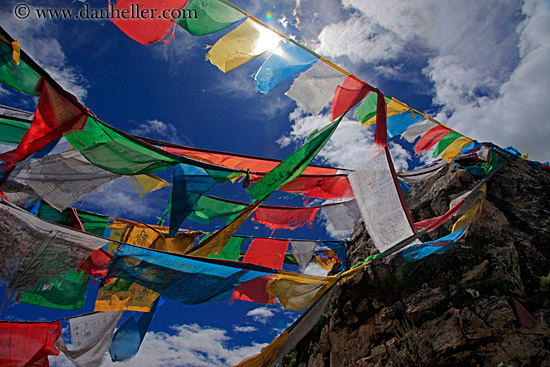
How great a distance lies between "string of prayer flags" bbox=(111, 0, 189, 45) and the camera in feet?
11.0

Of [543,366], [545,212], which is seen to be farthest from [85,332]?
[545,212]

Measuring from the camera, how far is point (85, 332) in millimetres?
5465

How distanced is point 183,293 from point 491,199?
7.80 metres

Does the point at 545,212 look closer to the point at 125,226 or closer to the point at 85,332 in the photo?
the point at 125,226

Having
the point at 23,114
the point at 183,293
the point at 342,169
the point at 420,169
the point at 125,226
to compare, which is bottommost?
the point at 183,293

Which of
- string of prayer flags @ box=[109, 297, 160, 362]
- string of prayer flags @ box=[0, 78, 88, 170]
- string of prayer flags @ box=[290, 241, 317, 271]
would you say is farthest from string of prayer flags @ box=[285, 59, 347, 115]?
string of prayer flags @ box=[109, 297, 160, 362]

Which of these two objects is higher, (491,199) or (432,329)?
(491,199)

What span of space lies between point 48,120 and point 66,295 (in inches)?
93.6

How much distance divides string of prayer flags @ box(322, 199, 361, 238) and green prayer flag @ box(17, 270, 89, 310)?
195 inches

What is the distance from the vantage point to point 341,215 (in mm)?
7133

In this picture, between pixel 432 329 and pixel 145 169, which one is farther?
pixel 432 329

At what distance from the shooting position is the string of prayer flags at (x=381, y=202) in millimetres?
3818

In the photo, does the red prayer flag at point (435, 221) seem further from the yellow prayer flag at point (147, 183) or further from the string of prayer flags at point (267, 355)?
the yellow prayer flag at point (147, 183)

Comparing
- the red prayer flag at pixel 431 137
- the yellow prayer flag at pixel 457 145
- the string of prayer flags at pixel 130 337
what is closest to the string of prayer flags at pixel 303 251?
the string of prayer flags at pixel 130 337
